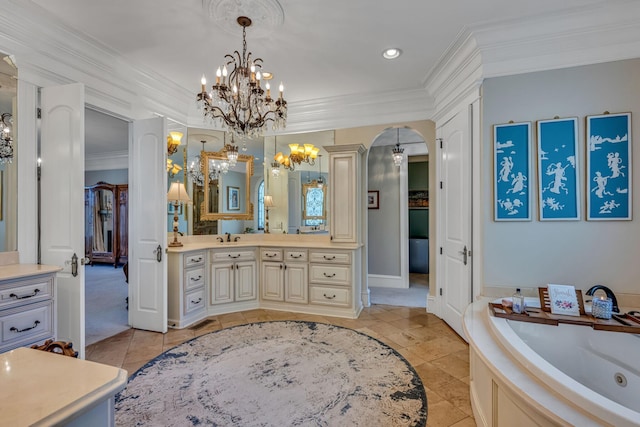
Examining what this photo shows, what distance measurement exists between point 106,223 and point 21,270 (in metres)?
6.67

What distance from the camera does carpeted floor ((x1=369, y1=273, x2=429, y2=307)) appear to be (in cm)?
447

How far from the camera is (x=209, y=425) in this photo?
187 cm

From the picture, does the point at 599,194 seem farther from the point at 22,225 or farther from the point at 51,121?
the point at 22,225

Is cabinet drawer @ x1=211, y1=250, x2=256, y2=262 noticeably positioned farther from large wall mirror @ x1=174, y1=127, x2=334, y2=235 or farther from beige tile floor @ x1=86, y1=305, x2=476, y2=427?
beige tile floor @ x1=86, y1=305, x2=476, y2=427

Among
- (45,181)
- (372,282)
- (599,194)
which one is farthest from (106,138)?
(599,194)

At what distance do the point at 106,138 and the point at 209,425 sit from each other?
6505 millimetres

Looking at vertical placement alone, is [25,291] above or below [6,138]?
below

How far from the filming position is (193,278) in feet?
11.8

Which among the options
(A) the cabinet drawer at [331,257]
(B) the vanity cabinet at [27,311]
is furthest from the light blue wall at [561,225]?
(B) the vanity cabinet at [27,311]

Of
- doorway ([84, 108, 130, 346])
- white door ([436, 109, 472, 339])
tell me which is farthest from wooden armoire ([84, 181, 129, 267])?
white door ([436, 109, 472, 339])

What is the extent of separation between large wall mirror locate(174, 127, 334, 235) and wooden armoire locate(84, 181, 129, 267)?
15.3 feet

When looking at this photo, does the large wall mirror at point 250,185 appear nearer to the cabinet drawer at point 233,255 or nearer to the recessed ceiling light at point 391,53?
the cabinet drawer at point 233,255

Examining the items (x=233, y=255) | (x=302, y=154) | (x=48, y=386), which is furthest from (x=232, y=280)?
(x=48, y=386)

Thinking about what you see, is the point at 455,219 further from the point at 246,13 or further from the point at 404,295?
the point at 246,13
